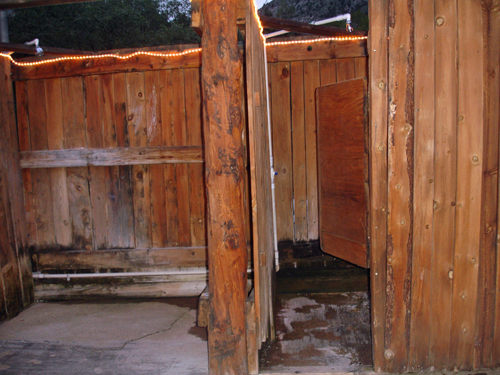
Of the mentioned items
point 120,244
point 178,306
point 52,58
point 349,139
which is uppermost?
point 52,58

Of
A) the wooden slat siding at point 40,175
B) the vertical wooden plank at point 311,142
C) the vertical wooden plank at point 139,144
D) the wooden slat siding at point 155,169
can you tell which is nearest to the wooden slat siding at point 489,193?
the vertical wooden plank at point 311,142

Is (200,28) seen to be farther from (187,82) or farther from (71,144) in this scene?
(71,144)

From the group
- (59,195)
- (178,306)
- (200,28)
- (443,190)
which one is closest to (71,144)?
(59,195)

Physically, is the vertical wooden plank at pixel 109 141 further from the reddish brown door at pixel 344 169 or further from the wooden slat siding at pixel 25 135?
the reddish brown door at pixel 344 169

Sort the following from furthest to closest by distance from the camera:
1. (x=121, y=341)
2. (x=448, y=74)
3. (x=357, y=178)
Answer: (x=121, y=341), (x=357, y=178), (x=448, y=74)

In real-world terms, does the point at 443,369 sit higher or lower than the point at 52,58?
lower

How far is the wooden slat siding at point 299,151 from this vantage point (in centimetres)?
371

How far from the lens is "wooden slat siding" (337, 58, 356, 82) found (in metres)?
3.66

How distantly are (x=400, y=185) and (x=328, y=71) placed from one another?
180 cm

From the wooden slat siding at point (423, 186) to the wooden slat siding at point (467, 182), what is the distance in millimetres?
157

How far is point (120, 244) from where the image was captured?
394 centimetres

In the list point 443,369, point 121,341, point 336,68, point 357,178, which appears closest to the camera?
point 443,369

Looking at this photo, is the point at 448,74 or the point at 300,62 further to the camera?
the point at 300,62

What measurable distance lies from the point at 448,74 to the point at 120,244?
325 cm
